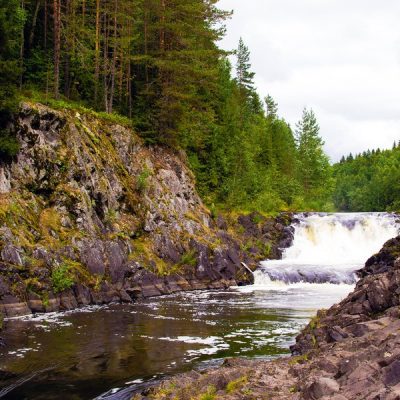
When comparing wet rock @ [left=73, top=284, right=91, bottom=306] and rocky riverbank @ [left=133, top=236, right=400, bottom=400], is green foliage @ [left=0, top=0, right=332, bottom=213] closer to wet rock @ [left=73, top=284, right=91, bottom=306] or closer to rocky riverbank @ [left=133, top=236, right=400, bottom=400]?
wet rock @ [left=73, top=284, right=91, bottom=306]

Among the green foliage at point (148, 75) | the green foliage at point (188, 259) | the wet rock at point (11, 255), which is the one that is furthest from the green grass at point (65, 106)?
the green foliage at point (188, 259)

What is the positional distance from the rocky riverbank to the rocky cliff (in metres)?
Answer: 12.1

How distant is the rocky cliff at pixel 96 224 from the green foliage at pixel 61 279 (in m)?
0.05

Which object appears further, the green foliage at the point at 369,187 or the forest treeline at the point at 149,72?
the green foliage at the point at 369,187

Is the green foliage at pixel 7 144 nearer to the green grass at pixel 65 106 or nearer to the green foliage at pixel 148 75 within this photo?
the green grass at pixel 65 106

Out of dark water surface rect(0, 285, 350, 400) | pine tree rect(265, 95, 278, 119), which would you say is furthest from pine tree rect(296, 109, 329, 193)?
dark water surface rect(0, 285, 350, 400)

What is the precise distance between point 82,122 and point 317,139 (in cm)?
5269

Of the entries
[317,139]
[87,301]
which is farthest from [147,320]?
[317,139]

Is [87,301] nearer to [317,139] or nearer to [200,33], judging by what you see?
[200,33]

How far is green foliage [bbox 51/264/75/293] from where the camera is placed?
22250 millimetres

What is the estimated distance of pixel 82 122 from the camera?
103 feet

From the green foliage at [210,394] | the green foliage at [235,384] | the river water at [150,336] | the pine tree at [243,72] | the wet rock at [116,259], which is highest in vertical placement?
the pine tree at [243,72]

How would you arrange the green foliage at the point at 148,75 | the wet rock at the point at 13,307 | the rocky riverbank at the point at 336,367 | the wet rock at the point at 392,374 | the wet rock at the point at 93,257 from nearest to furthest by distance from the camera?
1. the wet rock at the point at 392,374
2. the rocky riverbank at the point at 336,367
3. the wet rock at the point at 13,307
4. the wet rock at the point at 93,257
5. the green foliage at the point at 148,75

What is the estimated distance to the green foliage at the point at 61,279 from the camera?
22250 millimetres
